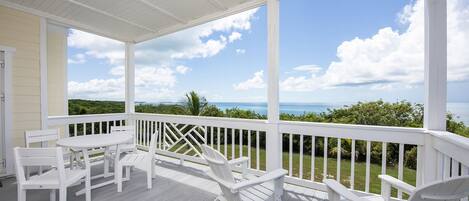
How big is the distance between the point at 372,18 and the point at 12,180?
808 centimetres

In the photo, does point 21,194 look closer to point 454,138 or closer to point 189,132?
point 189,132

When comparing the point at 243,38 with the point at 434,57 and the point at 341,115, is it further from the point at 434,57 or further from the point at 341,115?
the point at 434,57

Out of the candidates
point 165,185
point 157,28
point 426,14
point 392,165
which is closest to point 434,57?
point 426,14


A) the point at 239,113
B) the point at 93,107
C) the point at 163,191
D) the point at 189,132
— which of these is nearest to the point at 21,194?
the point at 163,191

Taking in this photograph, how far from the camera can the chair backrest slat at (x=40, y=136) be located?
302cm

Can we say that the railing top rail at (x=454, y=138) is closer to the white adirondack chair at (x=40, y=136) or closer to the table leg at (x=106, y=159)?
the table leg at (x=106, y=159)

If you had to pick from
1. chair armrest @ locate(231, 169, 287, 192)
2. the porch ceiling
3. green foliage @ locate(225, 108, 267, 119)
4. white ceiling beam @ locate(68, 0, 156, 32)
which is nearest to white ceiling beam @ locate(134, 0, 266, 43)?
the porch ceiling

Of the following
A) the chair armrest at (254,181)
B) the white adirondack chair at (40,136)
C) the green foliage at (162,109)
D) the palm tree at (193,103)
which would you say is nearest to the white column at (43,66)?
the white adirondack chair at (40,136)

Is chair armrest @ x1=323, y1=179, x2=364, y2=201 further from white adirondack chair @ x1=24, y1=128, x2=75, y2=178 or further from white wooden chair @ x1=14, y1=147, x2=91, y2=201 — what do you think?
white adirondack chair @ x1=24, y1=128, x2=75, y2=178

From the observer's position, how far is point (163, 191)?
2949 millimetres

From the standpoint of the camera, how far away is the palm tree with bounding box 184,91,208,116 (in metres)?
5.56

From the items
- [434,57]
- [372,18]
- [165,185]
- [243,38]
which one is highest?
[243,38]

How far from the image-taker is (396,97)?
3.67 m

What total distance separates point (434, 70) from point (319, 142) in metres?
3.46
